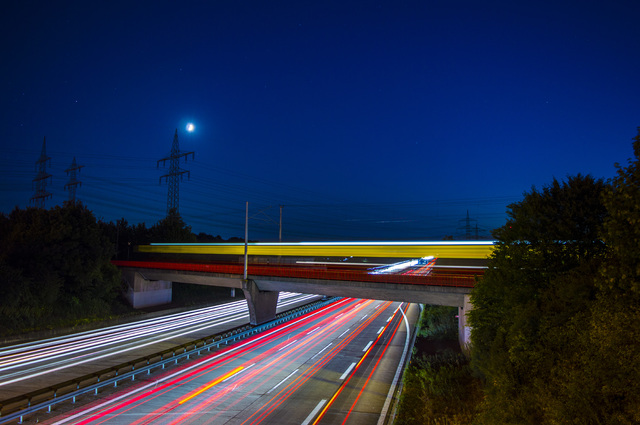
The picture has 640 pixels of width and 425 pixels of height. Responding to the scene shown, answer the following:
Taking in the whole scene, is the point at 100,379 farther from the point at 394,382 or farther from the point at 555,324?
the point at 555,324

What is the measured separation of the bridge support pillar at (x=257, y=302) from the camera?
3584cm

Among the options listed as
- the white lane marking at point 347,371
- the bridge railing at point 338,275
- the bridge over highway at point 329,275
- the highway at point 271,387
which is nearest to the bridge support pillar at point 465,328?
the bridge over highway at point 329,275

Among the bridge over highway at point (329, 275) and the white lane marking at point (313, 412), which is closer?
the white lane marking at point (313, 412)

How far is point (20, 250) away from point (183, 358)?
2558cm

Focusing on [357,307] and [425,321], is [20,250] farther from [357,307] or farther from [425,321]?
[425,321]

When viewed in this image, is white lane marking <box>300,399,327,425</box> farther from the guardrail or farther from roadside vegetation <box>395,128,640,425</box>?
the guardrail

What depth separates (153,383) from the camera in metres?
19.9

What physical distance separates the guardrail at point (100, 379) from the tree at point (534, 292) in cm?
1754

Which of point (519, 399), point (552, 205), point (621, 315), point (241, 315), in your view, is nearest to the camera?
point (621, 315)

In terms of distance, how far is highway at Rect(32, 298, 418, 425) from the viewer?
15.9m

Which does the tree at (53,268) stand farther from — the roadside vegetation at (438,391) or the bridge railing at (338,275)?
the roadside vegetation at (438,391)

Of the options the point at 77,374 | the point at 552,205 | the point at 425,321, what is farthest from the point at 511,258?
the point at 77,374

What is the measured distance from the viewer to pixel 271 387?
64.5 feet

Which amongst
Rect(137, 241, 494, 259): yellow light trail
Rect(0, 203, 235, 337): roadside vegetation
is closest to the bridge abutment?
Rect(0, 203, 235, 337): roadside vegetation
